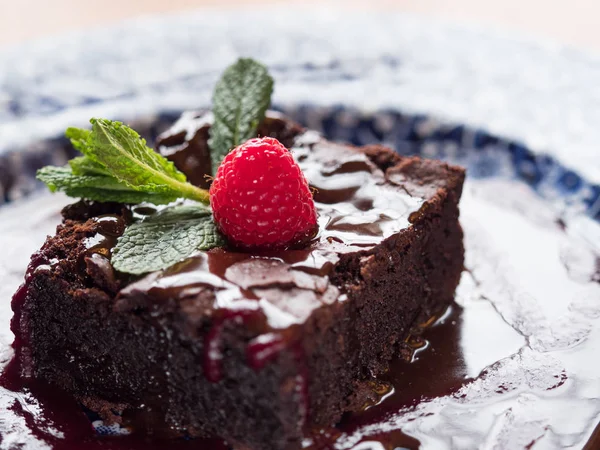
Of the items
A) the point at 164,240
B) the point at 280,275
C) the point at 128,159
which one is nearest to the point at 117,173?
the point at 128,159

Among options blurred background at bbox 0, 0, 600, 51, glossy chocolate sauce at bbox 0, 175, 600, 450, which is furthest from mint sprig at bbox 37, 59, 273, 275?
blurred background at bbox 0, 0, 600, 51

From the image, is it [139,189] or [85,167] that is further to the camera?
[85,167]

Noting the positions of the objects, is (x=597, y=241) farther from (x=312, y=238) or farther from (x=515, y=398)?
(x=312, y=238)

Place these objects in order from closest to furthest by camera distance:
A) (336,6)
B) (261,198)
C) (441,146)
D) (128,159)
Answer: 1. (261,198)
2. (128,159)
3. (441,146)
4. (336,6)

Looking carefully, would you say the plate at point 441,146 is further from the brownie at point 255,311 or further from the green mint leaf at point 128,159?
the green mint leaf at point 128,159

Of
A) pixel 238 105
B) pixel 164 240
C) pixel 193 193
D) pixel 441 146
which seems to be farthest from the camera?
pixel 441 146

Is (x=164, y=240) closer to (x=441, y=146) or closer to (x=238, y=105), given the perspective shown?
(x=238, y=105)
